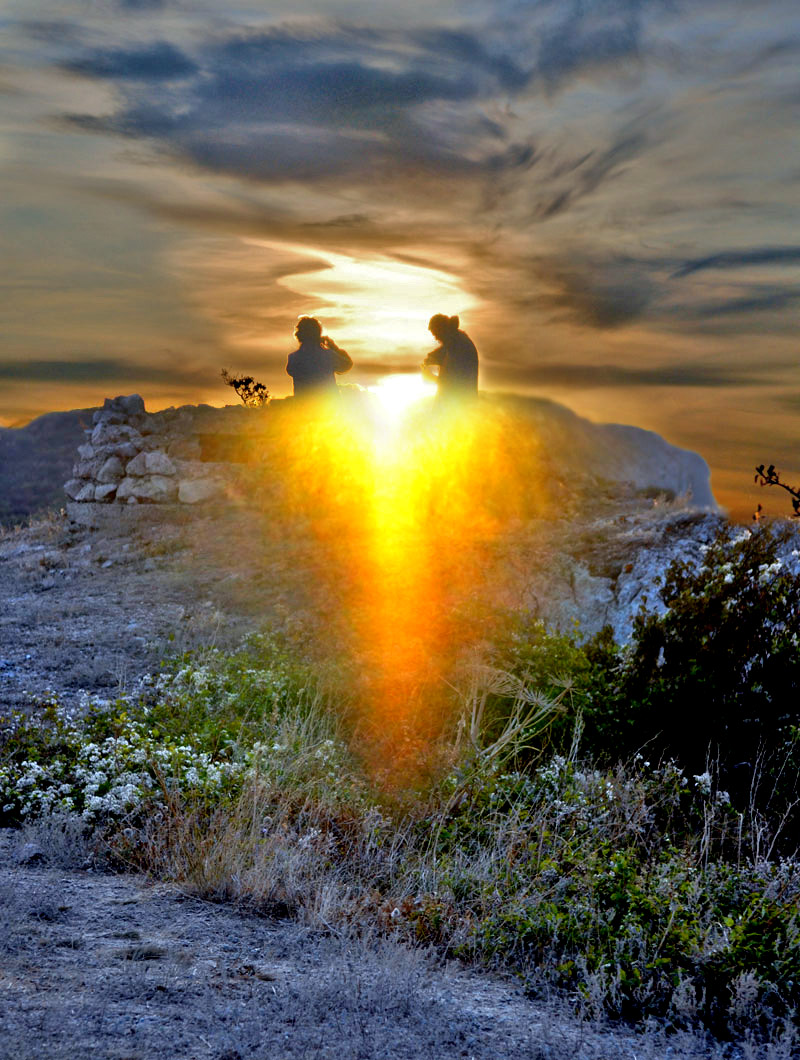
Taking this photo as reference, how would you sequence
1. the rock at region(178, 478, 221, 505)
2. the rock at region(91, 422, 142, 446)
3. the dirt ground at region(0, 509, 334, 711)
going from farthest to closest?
1. the rock at region(91, 422, 142, 446)
2. the rock at region(178, 478, 221, 505)
3. the dirt ground at region(0, 509, 334, 711)

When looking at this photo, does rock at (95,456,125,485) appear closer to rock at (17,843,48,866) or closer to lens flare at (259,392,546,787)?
lens flare at (259,392,546,787)

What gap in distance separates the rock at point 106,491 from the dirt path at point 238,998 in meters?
11.2

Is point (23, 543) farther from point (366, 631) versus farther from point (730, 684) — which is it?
point (730, 684)

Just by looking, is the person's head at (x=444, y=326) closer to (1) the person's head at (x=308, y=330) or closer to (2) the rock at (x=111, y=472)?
(1) the person's head at (x=308, y=330)

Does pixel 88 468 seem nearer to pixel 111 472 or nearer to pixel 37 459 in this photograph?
pixel 111 472

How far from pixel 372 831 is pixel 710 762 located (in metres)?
2.43

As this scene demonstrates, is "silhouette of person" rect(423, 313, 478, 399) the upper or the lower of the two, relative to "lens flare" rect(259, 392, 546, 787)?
upper

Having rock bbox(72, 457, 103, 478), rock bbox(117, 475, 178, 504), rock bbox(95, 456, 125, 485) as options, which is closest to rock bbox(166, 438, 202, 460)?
rock bbox(117, 475, 178, 504)

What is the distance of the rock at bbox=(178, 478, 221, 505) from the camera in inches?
552

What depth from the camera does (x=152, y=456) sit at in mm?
14484

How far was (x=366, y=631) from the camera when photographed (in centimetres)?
875

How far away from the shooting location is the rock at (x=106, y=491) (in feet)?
47.6

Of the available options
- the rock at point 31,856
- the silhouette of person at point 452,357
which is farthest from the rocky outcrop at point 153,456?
the rock at point 31,856

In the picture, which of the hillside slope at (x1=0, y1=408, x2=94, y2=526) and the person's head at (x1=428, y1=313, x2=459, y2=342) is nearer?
the person's head at (x1=428, y1=313, x2=459, y2=342)
